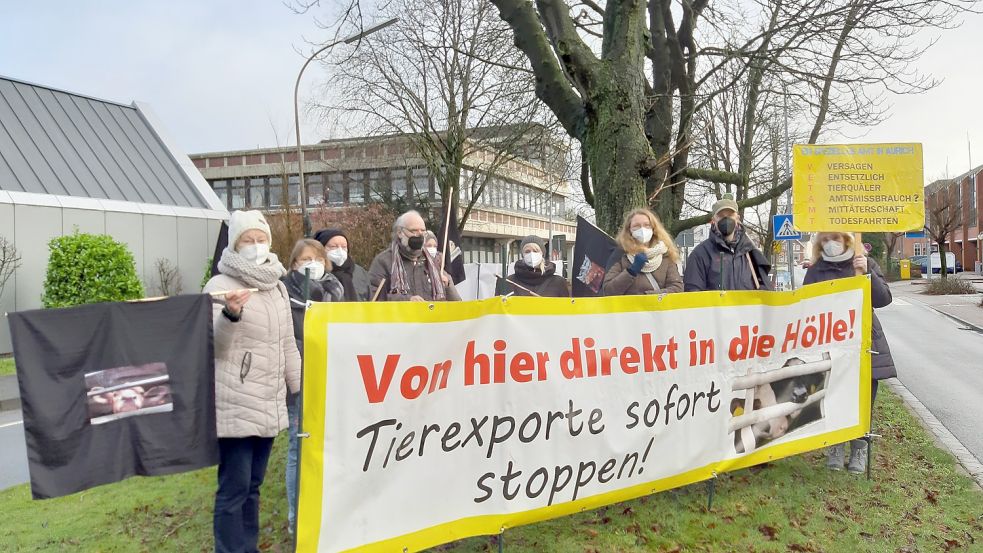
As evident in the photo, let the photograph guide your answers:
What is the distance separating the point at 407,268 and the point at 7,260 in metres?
12.4

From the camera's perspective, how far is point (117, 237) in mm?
16719

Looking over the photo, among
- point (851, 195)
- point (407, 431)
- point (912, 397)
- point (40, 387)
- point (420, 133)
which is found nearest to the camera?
point (40, 387)

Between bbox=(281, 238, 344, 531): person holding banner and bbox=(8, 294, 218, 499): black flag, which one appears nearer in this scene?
bbox=(8, 294, 218, 499): black flag

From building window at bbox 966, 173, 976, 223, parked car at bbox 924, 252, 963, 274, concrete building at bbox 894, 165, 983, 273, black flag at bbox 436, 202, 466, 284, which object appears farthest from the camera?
→ building window at bbox 966, 173, 976, 223

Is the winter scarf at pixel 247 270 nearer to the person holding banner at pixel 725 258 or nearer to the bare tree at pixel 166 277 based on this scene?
the person holding banner at pixel 725 258

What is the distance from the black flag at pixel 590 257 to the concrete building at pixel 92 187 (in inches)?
510

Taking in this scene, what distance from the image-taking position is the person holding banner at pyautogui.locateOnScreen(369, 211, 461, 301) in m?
5.04

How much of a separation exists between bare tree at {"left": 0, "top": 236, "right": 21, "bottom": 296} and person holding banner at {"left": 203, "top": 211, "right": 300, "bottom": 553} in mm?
13008

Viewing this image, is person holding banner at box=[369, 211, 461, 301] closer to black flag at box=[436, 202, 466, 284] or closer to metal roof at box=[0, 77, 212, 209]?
black flag at box=[436, 202, 466, 284]

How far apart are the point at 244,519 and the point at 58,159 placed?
53.2 feet

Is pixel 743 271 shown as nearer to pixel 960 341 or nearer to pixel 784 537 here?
pixel 784 537

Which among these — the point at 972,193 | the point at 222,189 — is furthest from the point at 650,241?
the point at 972,193

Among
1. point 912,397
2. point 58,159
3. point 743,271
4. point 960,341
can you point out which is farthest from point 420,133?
point 743,271

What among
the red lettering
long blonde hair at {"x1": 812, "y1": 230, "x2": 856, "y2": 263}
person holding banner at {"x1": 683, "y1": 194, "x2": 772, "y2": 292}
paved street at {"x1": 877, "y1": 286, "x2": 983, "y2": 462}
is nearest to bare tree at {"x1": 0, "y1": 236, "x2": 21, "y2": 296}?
person holding banner at {"x1": 683, "y1": 194, "x2": 772, "y2": 292}
